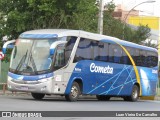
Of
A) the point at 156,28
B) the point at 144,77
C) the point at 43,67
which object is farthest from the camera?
the point at 156,28

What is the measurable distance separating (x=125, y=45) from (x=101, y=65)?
3214 mm

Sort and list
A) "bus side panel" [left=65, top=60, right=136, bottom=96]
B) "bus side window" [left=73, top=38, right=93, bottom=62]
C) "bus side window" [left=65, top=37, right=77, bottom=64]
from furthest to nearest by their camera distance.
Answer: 1. "bus side panel" [left=65, top=60, right=136, bottom=96]
2. "bus side window" [left=73, top=38, right=93, bottom=62]
3. "bus side window" [left=65, top=37, right=77, bottom=64]

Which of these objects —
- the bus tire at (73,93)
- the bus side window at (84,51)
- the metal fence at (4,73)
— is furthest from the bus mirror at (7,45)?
the metal fence at (4,73)

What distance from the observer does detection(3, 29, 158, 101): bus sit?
23453 mm

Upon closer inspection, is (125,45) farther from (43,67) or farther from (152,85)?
(43,67)

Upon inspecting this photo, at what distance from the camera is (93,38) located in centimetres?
2619

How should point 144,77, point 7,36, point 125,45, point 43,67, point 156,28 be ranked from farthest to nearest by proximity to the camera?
1. point 156,28
2. point 7,36
3. point 144,77
4. point 125,45
5. point 43,67

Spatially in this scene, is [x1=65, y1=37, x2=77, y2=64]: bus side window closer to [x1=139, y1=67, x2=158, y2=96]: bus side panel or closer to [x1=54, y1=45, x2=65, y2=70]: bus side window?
[x1=54, y1=45, x2=65, y2=70]: bus side window

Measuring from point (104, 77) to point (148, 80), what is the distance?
6174 mm

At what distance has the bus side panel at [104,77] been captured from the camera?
25234 mm

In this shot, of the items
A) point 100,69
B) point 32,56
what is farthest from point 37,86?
point 100,69

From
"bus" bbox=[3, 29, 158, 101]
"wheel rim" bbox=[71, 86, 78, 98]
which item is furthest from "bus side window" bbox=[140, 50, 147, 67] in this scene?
"wheel rim" bbox=[71, 86, 78, 98]

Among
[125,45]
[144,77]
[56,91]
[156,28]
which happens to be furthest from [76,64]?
[156,28]

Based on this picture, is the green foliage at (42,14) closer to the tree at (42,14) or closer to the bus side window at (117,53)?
the tree at (42,14)
